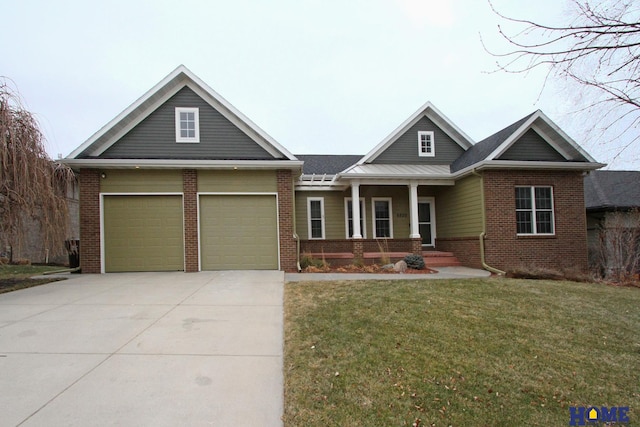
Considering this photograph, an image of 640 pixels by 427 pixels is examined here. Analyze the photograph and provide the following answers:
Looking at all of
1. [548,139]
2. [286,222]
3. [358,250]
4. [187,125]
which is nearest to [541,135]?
[548,139]

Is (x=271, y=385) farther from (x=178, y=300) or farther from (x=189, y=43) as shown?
(x=189, y=43)

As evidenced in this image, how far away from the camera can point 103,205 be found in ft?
35.1

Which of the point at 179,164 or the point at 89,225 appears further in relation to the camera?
the point at 179,164

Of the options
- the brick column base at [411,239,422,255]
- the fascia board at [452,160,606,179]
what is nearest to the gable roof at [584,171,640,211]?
the fascia board at [452,160,606,179]

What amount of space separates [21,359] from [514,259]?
13.0 meters

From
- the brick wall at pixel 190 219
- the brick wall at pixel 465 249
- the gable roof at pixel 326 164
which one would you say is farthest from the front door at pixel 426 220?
the brick wall at pixel 190 219

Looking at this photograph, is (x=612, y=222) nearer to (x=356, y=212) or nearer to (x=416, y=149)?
(x=416, y=149)

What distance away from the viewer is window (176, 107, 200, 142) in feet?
36.9

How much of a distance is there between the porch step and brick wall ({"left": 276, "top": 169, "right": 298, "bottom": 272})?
5.35 meters

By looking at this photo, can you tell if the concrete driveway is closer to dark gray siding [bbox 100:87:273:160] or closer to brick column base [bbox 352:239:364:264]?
dark gray siding [bbox 100:87:273:160]

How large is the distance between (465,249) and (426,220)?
2830 millimetres

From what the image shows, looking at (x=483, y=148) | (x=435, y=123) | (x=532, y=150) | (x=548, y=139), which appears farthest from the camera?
(x=435, y=123)

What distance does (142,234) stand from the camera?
1080cm

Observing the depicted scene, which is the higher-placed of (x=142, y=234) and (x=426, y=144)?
(x=426, y=144)
